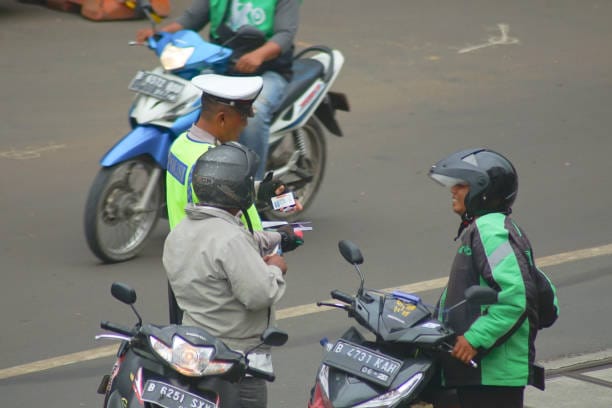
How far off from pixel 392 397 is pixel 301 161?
15.0 ft

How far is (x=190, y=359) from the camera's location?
4105 millimetres

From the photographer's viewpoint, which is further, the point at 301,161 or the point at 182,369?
the point at 301,161

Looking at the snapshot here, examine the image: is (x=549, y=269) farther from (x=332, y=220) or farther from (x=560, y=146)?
(x=560, y=146)

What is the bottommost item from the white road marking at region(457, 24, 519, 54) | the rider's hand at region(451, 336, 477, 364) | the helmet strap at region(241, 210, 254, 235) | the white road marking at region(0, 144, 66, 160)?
the white road marking at region(457, 24, 519, 54)

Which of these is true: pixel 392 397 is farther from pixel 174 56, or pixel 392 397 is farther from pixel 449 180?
pixel 174 56

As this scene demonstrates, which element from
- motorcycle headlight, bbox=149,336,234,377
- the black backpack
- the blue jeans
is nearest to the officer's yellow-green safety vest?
motorcycle headlight, bbox=149,336,234,377

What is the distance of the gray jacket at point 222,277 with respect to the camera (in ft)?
14.3

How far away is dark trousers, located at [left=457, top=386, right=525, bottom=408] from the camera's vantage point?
471 centimetres

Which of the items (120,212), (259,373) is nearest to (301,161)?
(120,212)

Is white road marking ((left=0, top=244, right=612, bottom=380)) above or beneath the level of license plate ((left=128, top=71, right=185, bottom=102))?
beneath

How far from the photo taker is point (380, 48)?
13688 mm

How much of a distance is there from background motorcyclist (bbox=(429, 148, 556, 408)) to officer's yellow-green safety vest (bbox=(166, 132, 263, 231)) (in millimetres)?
1064

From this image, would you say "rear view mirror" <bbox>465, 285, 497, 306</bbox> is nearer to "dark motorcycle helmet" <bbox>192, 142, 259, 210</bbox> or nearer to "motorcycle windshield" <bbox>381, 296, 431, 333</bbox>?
"motorcycle windshield" <bbox>381, 296, 431, 333</bbox>

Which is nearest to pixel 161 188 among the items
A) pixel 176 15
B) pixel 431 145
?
pixel 431 145
